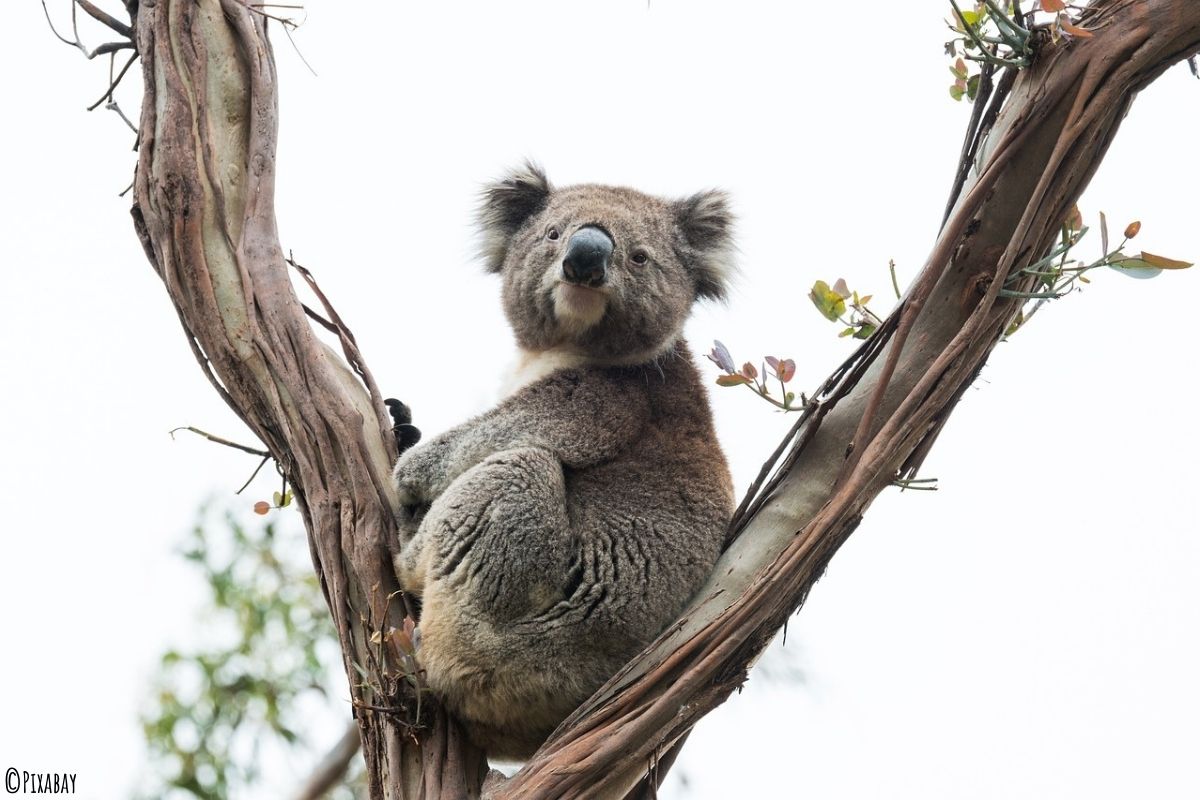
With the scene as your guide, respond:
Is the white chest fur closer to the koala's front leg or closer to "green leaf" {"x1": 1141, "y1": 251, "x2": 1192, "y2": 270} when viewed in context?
the koala's front leg

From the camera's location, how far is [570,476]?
3.34m

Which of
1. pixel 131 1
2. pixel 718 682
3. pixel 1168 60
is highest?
pixel 131 1

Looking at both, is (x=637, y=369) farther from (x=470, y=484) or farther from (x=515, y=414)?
(x=470, y=484)

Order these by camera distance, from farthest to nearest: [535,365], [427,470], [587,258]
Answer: [535,365], [587,258], [427,470]

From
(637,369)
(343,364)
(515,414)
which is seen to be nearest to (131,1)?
(343,364)

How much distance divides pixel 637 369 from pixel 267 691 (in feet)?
6.23

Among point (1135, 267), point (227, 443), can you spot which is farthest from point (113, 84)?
point (1135, 267)

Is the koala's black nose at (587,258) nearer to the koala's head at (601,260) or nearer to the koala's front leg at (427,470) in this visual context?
the koala's head at (601,260)

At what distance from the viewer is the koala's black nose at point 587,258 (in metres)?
3.46

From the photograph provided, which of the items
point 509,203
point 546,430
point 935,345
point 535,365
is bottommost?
point 935,345

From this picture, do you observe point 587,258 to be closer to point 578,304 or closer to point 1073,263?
point 578,304

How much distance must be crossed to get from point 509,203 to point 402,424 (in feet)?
3.69

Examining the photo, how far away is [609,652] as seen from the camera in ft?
9.39

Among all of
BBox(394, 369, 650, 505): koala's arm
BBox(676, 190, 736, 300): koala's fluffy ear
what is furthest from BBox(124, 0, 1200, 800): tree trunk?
BBox(676, 190, 736, 300): koala's fluffy ear
